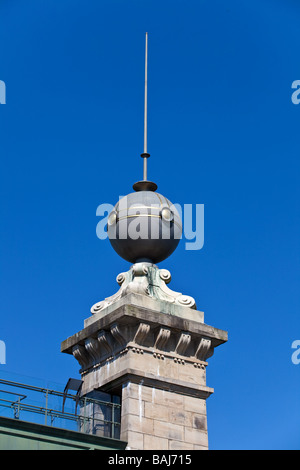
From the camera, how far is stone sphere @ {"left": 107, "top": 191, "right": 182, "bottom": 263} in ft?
103

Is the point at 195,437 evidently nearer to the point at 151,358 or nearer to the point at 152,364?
the point at 152,364

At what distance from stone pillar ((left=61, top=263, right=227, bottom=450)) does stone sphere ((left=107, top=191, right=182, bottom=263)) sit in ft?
2.11

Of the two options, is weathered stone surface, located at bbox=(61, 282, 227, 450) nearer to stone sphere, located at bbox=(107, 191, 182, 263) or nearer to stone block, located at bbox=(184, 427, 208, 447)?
stone block, located at bbox=(184, 427, 208, 447)

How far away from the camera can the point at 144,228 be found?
31.4m

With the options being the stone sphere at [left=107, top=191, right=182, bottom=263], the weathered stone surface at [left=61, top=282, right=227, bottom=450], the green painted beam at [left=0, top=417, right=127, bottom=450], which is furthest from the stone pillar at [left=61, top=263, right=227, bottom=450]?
the green painted beam at [left=0, top=417, right=127, bottom=450]

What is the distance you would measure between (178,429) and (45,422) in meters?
4.36

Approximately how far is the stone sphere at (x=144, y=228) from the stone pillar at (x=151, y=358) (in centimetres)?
64

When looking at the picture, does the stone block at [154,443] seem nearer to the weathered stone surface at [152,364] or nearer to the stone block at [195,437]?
the weathered stone surface at [152,364]

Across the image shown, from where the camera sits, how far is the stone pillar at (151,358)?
28.8 m

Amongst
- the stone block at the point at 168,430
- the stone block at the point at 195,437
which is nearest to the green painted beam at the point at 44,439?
the stone block at the point at 168,430

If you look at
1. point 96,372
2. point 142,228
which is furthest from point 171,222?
point 96,372
